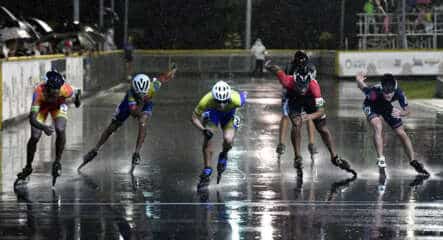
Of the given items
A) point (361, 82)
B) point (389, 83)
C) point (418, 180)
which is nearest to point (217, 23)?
point (361, 82)

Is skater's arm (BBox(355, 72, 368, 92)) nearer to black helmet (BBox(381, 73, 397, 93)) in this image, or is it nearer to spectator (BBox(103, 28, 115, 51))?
black helmet (BBox(381, 73, 397, 93))

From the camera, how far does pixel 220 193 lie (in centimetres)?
1429

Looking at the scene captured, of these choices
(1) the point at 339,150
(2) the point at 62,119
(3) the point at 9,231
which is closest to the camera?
(3) the point at 9,231

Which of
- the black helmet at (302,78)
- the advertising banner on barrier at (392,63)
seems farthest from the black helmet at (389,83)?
the advertising banner on barrier at (392,63)

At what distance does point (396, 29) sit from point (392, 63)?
13.4 metres

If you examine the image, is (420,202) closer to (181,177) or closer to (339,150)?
(181,177)

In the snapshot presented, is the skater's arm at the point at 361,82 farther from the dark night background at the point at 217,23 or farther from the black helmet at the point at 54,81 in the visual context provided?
the dark night background at the point at 217,23

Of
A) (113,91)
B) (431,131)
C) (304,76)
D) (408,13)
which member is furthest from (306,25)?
(304,76)

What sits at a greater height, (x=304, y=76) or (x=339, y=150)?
(x=304, y=76)

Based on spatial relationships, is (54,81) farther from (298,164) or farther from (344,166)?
(344,166)

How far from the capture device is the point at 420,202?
1345 cm

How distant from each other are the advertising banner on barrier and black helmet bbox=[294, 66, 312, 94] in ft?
115

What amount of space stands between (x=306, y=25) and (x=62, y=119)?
226 ft

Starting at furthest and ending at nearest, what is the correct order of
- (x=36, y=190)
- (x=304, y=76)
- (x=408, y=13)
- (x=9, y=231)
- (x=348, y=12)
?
(x=348, y=12) < (x=408, y=13) < (x=304, y=76) < (x=36, y=190) < (x=9, y=231)
